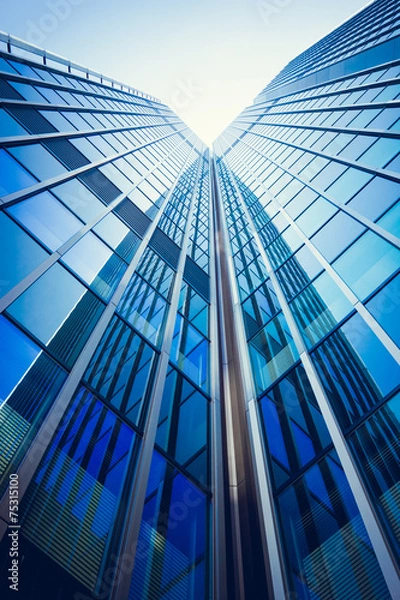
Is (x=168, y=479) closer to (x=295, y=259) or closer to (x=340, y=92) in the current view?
(x=295, y=259)

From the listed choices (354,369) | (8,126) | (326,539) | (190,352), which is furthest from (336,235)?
(8,126)

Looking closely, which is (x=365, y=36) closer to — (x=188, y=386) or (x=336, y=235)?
(x=336, y=235)

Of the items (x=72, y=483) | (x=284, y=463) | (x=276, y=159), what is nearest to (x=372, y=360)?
(x=284, y=463)

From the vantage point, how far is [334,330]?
9.76 meters

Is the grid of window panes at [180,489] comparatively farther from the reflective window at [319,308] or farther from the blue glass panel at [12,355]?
the reflective window at [319,308]

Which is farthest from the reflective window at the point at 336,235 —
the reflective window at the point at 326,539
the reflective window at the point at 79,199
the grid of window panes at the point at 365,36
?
the grid of window panes at the point at 365,36

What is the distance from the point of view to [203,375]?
1150cm

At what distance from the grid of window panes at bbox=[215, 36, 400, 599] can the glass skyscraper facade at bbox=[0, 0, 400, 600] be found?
0.15ft

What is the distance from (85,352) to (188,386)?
11.3ft

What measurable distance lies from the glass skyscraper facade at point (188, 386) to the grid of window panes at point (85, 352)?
0.14 feet

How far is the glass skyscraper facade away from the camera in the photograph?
5.84 meters

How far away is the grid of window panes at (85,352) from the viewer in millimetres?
5746

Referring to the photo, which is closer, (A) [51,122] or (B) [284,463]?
(B) [284,463]

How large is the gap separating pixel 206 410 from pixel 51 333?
185 inches
